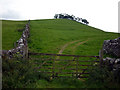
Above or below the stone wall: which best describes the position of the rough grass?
above

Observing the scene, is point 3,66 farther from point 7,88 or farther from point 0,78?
point 7,88

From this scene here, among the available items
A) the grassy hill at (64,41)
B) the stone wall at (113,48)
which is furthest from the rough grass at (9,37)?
the stone wall at (113,48)

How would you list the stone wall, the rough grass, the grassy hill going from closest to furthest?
1. the stone wall
2. the rough grass
3. the grassy hill

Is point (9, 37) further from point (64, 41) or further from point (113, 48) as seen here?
point (113, 48)

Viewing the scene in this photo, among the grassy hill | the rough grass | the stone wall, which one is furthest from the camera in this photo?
the grassy hill

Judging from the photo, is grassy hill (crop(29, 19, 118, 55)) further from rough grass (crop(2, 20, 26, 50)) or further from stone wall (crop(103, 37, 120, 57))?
rough grass (crop(2, 20, 26, 50))

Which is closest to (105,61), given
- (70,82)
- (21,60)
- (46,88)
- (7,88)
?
(70,82)

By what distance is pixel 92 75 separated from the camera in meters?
10.5

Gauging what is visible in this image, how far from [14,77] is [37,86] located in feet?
5.06

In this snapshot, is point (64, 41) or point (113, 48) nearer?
point (113, 48)

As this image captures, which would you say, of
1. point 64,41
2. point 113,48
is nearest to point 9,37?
point 64,41

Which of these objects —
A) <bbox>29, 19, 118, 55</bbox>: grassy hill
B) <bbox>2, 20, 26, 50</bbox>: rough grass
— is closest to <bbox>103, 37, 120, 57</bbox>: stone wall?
<bbox>29, 19, 118, 55</bbox>: grassy hill

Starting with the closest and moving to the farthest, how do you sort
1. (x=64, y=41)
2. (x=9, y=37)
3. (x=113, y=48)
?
(x=113, y=48) < (x=9, y=37) < (x=64, y=41)

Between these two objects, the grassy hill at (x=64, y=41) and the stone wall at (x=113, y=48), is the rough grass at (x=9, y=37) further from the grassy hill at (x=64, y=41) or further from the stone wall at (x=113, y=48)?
the stone wall at (x=113, y=48)
